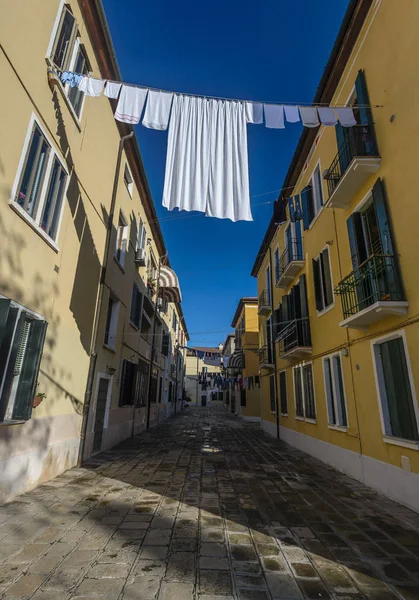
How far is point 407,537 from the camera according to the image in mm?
3961

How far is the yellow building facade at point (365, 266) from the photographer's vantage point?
5.51 metres

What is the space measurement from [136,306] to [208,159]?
8.46 metres

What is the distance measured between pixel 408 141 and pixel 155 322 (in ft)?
49.3

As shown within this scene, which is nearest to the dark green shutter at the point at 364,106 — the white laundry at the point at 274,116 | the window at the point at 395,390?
the white laundry at the point at 274,116

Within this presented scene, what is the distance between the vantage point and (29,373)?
5125mm

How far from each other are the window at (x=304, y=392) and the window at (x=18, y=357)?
8.15 metres

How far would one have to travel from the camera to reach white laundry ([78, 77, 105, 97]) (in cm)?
601

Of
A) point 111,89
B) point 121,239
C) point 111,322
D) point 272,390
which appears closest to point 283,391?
point 272,390

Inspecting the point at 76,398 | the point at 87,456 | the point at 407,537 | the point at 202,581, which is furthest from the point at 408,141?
the point at 87,456

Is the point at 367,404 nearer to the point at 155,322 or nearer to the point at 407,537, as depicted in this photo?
the point at 407,537

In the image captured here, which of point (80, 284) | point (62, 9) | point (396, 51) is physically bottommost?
point (80, 284)

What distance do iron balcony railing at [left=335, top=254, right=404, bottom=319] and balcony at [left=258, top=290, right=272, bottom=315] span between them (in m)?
9.85

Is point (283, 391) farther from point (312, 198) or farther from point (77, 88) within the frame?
point (77, 88)

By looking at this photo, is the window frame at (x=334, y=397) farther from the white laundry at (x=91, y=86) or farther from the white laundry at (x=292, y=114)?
the white laundry at (x=91, y=86)
